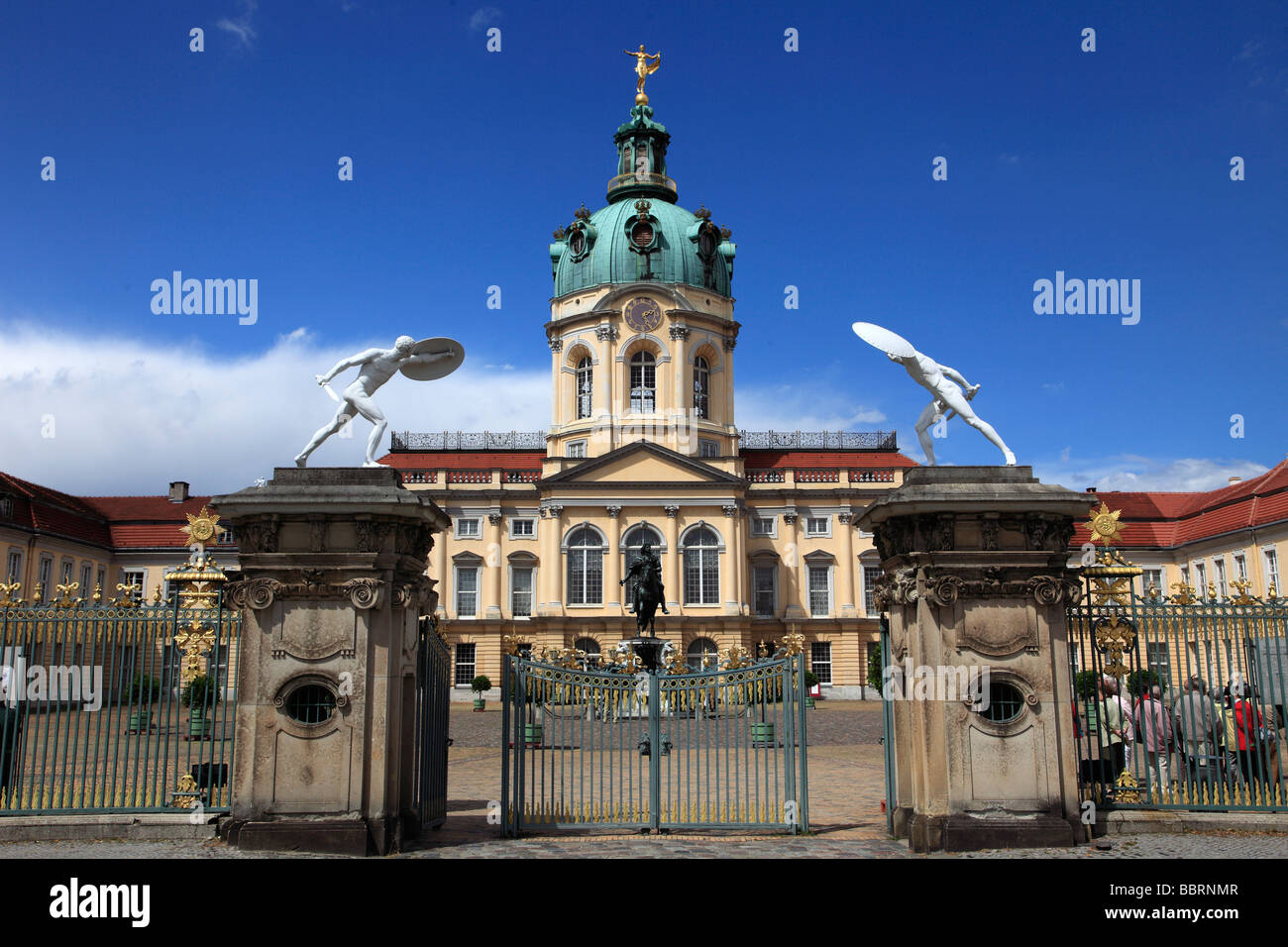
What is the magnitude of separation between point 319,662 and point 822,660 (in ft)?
146

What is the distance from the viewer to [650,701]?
39.8 feet

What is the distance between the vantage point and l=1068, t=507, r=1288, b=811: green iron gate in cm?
1165

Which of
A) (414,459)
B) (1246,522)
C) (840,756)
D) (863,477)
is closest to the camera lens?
(840,756)

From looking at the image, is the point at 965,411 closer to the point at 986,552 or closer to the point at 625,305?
the point at 986,552

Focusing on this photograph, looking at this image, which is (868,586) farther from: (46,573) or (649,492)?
(46,573)

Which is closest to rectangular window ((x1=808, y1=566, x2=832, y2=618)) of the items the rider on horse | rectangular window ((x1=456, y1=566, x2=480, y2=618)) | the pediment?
the pediment

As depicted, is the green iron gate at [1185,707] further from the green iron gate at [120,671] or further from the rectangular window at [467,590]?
the rectangular window at [467,590]

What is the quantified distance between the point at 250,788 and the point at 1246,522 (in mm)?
42068

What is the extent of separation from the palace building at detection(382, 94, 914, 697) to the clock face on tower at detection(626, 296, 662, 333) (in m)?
0.07

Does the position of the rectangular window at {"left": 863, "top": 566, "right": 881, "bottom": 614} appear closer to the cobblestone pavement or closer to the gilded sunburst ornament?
the cobblestone pavement

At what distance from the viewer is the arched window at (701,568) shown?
51281 mm

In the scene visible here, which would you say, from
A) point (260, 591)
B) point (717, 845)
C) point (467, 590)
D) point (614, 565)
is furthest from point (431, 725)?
point (467, 590)

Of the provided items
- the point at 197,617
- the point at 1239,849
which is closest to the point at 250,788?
the point at 197,617

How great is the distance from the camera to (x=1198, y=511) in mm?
50125
